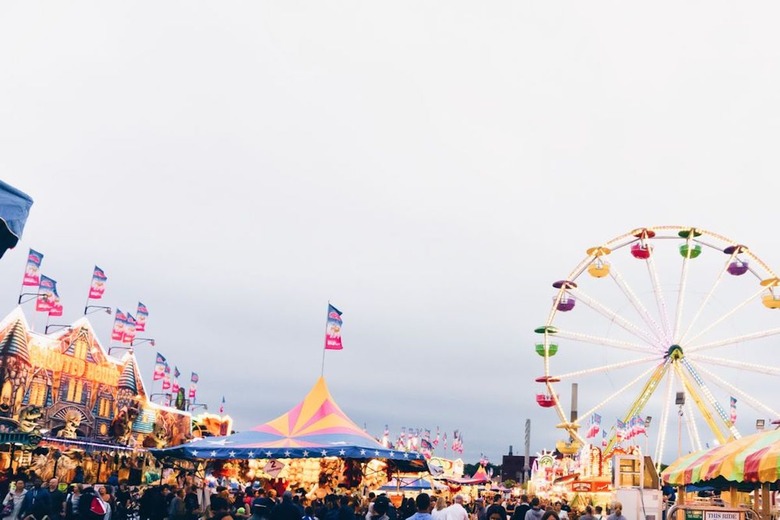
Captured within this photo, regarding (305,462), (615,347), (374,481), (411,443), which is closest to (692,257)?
(615,347)

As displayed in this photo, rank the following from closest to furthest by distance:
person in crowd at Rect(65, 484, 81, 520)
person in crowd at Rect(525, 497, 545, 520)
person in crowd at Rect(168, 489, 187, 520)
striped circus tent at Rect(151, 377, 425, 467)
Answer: person in crowd at Rect(65, 484, 81, 520), person in crowd at Rect(525, 497, 545, 520), person in crowd at Rect(168, 489, 187, 520), striped circus tent at Rect(151, 377, 425, 467)

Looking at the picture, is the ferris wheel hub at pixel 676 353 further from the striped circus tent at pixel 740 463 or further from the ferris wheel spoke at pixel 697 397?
the striped circus tent at pixel 740 463

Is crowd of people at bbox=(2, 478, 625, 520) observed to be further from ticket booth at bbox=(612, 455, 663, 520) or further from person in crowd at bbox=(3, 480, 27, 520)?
ticket booth at bbox=(612, 455, 663, 520)

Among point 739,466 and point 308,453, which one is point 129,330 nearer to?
point 308,453

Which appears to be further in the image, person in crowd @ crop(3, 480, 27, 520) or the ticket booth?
the ticket booth

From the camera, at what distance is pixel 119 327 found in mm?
41094

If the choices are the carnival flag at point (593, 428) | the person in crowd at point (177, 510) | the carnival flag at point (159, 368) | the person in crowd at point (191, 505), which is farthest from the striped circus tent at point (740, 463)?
the carnival flag at point (159, 368)

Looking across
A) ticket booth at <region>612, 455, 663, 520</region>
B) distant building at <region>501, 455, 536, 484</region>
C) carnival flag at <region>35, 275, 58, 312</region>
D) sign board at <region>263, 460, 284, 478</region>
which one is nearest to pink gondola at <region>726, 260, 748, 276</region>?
ticket booth at <region>612, 455, 663, 520</region>

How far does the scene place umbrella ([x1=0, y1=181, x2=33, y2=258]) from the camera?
504cm

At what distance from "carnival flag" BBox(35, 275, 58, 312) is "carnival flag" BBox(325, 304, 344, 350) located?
15847 mm

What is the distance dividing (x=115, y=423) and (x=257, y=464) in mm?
19071

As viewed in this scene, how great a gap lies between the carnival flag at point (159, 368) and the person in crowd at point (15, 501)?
3104cm

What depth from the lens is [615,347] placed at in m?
31.9

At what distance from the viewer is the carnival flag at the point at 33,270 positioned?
1373 inches
